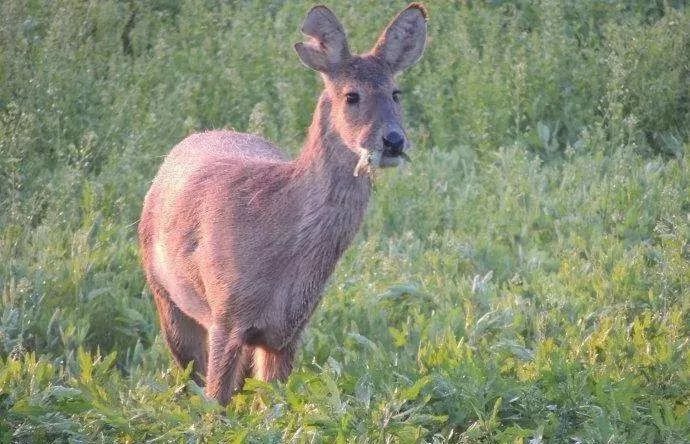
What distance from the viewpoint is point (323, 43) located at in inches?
248

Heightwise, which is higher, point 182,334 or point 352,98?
point 352,98

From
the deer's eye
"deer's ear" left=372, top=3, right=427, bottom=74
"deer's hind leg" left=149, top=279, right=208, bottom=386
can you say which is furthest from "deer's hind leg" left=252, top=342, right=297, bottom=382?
"deer's ear" left=372, top=3, right=427, bottom=74

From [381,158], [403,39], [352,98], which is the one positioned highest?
[403,39]

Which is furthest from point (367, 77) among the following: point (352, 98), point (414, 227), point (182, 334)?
point (414, 227)

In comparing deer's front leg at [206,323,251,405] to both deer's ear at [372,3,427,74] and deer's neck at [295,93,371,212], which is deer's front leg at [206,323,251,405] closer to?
deer's neck at [295,93,371,212]

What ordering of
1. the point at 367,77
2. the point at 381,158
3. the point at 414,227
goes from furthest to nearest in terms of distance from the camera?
the point at 414,227 < the point at 367,77 < the point at 381,158

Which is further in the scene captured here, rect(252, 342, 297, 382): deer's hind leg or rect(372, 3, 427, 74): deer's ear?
rect(372, 3, 427, 74): deer's ear

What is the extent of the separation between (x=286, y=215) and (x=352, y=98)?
612 millimetres

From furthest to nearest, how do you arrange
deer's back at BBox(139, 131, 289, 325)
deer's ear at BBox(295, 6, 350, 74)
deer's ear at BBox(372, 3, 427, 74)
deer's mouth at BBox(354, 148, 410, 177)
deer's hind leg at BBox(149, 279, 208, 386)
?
deer's hind leg at BBox(149, 279, 208, 386)
deer's ear at BBox(372, 3, 427, 74)
deer's ear at BBox(295, 6, 350, 74)
deer's back at BBox(139, 131, 289, 325)
deer's mouth at BBox(354, 148, 410, 177)

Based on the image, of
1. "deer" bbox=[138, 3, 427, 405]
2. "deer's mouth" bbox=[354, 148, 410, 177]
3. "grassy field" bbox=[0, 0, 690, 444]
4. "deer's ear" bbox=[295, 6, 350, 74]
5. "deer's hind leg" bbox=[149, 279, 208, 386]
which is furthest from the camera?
"deer's hind leg" bbox=[149, 279, 208, 386]

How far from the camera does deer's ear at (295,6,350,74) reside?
247 inches

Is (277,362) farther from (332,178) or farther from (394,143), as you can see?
(394,143)

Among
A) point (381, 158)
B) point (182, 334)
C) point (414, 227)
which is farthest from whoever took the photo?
point (414, 227)

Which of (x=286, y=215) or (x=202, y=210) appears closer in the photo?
(x=286, y=215)
